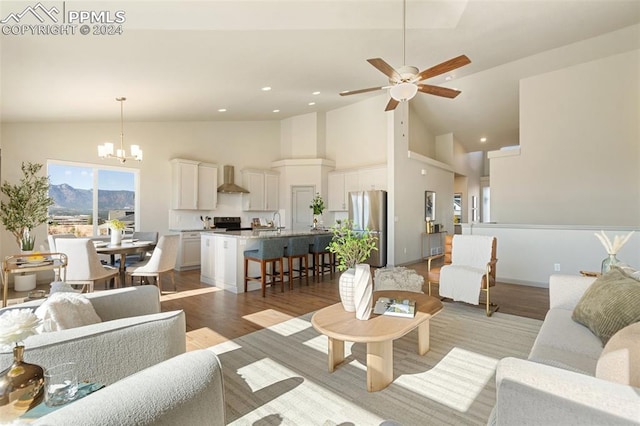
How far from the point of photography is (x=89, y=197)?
5.72m

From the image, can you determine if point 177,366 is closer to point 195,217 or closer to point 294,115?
point 195,217

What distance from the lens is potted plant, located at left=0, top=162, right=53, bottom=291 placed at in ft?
14.1

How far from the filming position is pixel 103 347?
1.34 metres

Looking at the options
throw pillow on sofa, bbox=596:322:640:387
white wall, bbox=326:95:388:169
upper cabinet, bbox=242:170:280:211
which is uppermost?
white wall, bbox=326:95:388:169

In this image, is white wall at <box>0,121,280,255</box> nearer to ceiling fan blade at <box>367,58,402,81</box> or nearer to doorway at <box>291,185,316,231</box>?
doorway at <box>291,185,316,231</box>

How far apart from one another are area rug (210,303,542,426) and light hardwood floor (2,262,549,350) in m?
0.31

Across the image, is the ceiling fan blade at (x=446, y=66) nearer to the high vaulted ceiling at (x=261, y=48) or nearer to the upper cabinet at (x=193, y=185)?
the high vaulted ceiling at (x=261, y=48)

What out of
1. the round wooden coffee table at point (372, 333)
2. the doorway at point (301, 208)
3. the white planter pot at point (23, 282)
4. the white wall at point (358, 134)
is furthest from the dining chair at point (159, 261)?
the white wall at point (358, 134)

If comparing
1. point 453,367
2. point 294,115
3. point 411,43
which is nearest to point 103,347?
point 453,367

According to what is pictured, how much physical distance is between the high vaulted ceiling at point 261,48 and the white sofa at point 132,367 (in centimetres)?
275

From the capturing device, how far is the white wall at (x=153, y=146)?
4.89 metres

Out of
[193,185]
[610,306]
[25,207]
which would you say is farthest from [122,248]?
[610,306]

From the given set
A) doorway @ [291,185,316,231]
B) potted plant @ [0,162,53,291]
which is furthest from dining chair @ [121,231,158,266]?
doorway @ [291,185,316,231]

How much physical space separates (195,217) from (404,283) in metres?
4.99
